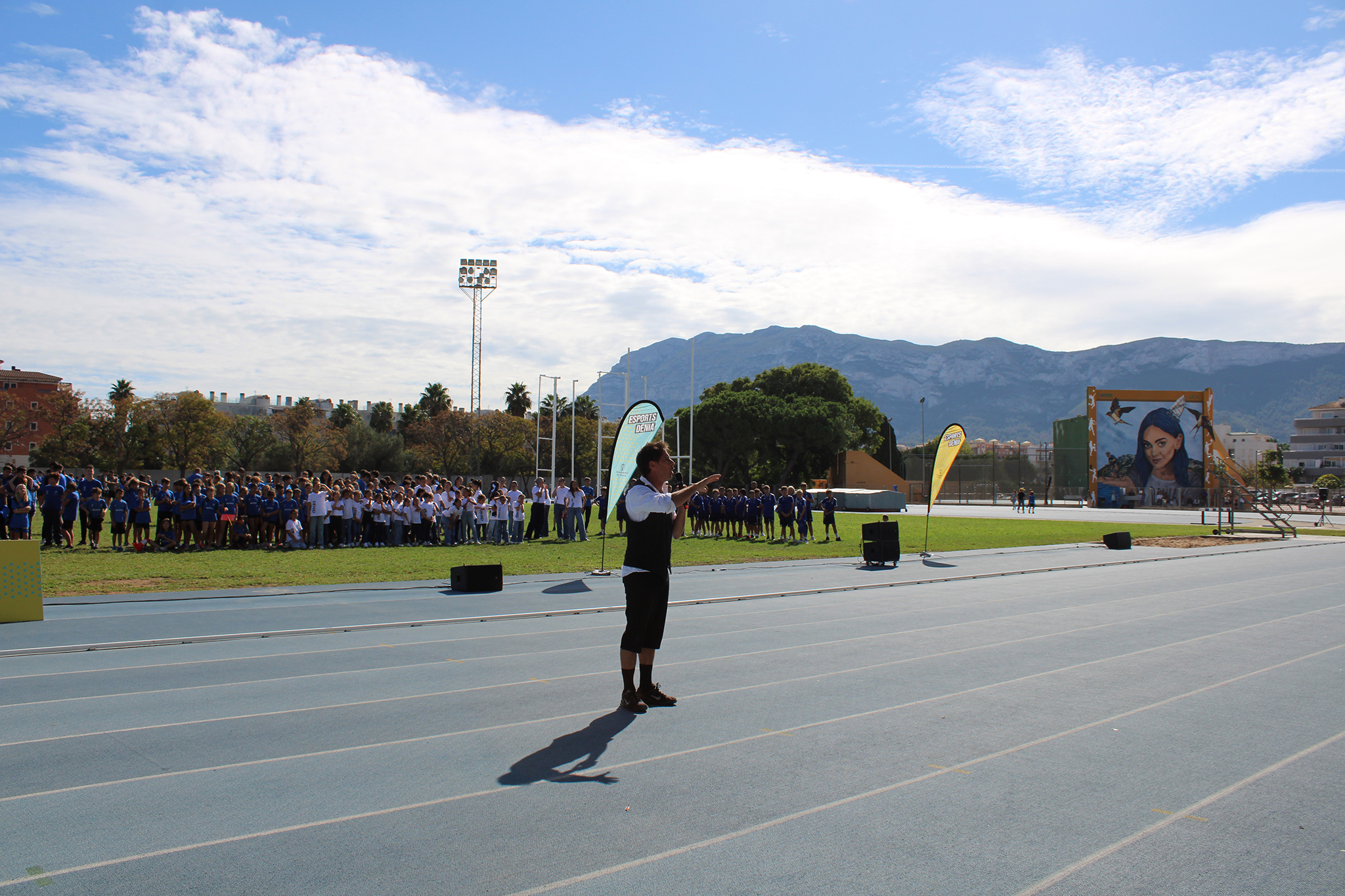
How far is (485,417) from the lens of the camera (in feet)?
253

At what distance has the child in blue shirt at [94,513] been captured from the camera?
20375 mm

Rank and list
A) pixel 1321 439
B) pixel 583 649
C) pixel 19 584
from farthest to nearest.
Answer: pixel 1321 439 → pixel 19 584 → pixel 583 649

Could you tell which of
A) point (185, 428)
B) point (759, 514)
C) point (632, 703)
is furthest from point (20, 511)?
point (185, 428)

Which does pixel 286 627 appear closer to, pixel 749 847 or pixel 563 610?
pixel 563 610

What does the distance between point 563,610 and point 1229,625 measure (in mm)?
8556

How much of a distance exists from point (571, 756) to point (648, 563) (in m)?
1.49

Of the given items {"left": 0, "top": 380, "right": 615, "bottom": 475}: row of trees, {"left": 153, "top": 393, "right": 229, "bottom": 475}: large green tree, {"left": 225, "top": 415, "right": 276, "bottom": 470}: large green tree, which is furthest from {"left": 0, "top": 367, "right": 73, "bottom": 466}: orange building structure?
{"left": 153, "top": 393, "right": 229, "bottom": 475}: large green tree

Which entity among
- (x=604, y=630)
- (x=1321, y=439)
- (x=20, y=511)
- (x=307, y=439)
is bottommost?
(x=604, y=630)

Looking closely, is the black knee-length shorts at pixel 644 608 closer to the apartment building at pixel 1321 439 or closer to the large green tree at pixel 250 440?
the large green tree at pixel 250 440

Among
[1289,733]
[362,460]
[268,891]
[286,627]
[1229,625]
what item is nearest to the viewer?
[268,891]

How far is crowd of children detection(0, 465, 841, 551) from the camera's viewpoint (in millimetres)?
20031

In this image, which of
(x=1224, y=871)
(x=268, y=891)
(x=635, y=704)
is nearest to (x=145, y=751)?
(x=268, y=891)

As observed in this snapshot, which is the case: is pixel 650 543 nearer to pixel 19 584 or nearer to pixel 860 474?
pixel 19 584

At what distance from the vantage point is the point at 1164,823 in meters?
4.20
